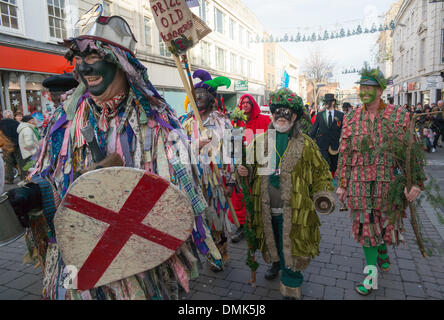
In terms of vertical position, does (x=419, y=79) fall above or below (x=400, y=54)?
below

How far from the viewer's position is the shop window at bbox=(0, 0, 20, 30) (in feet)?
30.3

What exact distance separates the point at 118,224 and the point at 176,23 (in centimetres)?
181

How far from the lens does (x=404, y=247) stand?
409 cm

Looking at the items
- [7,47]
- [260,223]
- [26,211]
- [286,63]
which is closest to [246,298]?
→ [260,223]

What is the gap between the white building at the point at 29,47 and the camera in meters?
9.46

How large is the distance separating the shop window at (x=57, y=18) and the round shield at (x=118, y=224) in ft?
37.8

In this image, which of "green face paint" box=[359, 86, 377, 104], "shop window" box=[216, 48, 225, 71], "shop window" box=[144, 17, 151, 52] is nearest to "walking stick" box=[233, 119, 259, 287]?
"green face paint" box=[359, 86, 377, 104]

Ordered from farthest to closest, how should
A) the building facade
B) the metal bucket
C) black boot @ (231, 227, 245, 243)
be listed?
the building facade, black boot @ (231, 227, 245, 243), the metal bucket

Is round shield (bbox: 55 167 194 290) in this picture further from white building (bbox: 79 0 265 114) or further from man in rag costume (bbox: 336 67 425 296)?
white building (bbox: 79 0 265 114)

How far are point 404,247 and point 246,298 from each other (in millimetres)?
2362

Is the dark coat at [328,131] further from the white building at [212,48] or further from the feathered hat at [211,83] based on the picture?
the white building at [212,48]

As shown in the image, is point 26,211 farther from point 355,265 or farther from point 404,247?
point 404,247

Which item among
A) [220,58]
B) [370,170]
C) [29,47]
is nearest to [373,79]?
[370,170]

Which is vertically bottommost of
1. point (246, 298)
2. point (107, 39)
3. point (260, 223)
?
point (246, 298)
